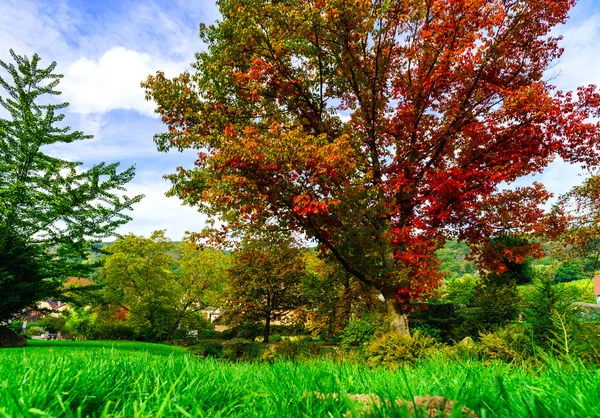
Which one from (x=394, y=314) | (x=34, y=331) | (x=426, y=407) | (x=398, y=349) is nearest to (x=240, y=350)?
(x=394, y=314)

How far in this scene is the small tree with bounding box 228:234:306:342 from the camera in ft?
69.3

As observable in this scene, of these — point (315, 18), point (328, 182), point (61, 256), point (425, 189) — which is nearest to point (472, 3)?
point (315, 18)

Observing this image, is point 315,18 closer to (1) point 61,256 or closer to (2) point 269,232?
(2) point 269,232

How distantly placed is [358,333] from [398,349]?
4.87 metres

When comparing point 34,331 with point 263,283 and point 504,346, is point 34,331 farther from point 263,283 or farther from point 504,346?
point 504,346

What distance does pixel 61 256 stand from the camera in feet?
51.4

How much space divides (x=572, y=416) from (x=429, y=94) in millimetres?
12198

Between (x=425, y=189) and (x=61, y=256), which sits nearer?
(x=425, y=189)

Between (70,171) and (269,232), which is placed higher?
(70,171)

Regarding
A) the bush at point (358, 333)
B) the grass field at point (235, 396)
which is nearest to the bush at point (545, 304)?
the grass field at point (235, 396)

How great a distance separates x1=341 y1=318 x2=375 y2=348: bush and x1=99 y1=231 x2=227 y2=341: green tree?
15176 millimetres

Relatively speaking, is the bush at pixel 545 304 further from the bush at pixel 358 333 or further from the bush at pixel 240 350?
the bush at pixel 240 350

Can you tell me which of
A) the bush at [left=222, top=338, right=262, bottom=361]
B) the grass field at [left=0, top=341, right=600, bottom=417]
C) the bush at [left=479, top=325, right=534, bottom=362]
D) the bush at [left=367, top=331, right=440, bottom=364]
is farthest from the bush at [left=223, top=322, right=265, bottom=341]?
the grass field at [left=0, top=341, right=600, bottom=417]

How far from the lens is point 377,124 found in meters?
12.5
